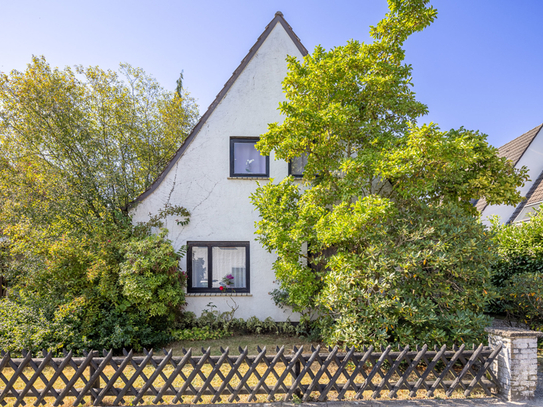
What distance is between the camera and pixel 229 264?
340 inches

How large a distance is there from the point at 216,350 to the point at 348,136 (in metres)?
5.96

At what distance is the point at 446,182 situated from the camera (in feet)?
22.0

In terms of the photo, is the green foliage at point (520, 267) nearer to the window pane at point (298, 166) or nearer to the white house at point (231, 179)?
the window pane at point (298, 166)

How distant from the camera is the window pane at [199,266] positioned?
28.1ft

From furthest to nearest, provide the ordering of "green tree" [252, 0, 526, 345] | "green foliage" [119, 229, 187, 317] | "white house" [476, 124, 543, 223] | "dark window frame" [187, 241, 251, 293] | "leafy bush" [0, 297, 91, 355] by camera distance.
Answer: "white house" [476, 124, 543, 223], "dark window frame" [187, 241, 251, 293], "green foliage" [119, 229, 187, 317], "leafy bush" [0, 297, 91, 355], "green tree" [252, 0, 526, 345]

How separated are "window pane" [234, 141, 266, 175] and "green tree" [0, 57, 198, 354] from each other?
215 cm

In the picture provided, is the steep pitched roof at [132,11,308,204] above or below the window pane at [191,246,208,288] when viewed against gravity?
above

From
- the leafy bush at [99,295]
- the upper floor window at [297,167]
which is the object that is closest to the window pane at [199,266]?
the leafy bush at [99,295]

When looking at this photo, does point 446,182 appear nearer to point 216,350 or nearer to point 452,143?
point 452,143

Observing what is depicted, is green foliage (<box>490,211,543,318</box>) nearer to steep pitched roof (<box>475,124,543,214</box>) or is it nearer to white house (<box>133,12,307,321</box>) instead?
white house (<box>133,12,307,321</box>)

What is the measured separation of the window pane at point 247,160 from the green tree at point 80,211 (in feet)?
7.06

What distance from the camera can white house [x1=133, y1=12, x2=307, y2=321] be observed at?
8.53 metres

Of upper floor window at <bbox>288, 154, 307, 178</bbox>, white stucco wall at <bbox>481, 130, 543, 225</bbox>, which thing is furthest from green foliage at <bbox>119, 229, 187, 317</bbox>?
white stucco wall at <bbox>481, 130, 543, 225</bbox>

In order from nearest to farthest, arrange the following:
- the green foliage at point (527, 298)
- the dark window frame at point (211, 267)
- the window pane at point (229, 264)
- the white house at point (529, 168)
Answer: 1. the green foliage at point (527, 298)
2. the dark window frame at point (211, 267)
3. the window pane at point (229, 264)
4. the white house at point (529, 168)
